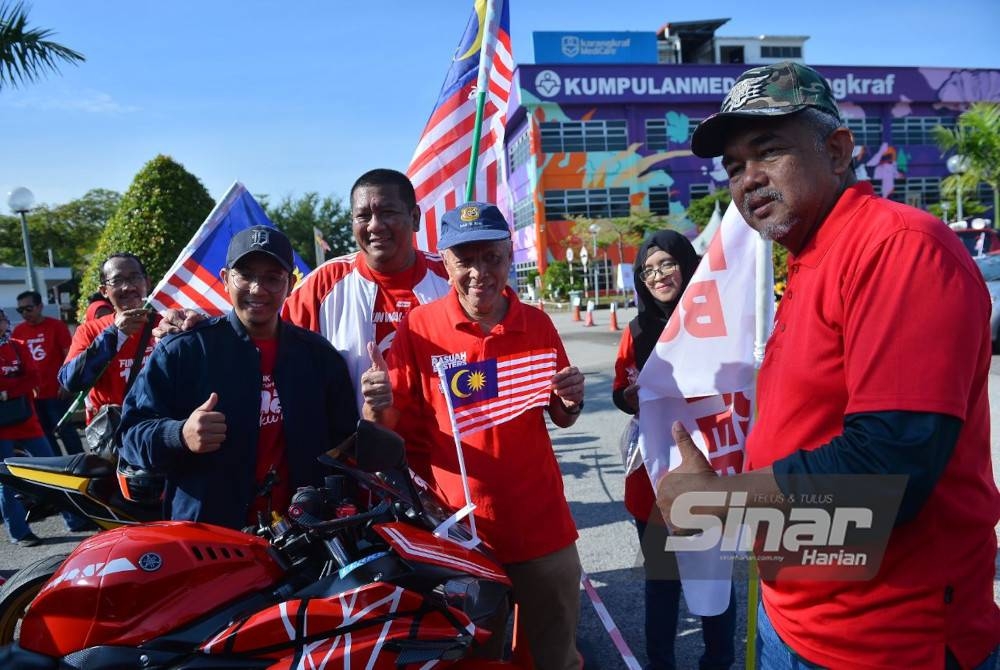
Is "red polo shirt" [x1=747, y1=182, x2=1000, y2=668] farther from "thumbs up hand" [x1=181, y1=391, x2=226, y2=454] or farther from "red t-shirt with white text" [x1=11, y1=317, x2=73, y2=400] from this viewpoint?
"red t-shirt with white text" [x1=11, y1=317, x2=73, y2=400]

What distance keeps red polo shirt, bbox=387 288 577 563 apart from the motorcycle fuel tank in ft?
2.73

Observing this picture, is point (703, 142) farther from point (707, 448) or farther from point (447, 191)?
point (447, 191)

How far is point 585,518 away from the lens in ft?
17.6

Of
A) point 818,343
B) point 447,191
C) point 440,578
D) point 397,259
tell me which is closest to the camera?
point 818,343

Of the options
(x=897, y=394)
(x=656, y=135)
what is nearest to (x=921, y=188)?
(x=656, y=135)

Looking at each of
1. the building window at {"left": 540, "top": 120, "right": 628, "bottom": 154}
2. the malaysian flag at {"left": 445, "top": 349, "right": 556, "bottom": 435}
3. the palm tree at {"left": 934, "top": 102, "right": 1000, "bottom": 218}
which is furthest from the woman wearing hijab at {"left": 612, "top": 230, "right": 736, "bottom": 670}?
the building window at {"left": 540, "top": 120, "right": 628, "bottom": 154}

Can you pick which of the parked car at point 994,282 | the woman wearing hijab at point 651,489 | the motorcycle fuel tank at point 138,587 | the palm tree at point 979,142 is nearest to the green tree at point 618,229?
the palm tree at point 979,142

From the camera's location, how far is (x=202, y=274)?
4.61m

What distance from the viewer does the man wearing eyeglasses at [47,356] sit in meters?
7.02

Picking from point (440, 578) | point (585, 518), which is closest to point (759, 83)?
point (440, 578)

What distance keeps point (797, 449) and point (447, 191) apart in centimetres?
355

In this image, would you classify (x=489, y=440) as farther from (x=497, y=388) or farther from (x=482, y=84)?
(x=482, y=84)

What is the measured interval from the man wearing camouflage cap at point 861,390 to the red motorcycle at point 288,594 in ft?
2.26

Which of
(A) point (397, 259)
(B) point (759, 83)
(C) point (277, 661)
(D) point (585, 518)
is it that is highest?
(B) point (759, 83)
